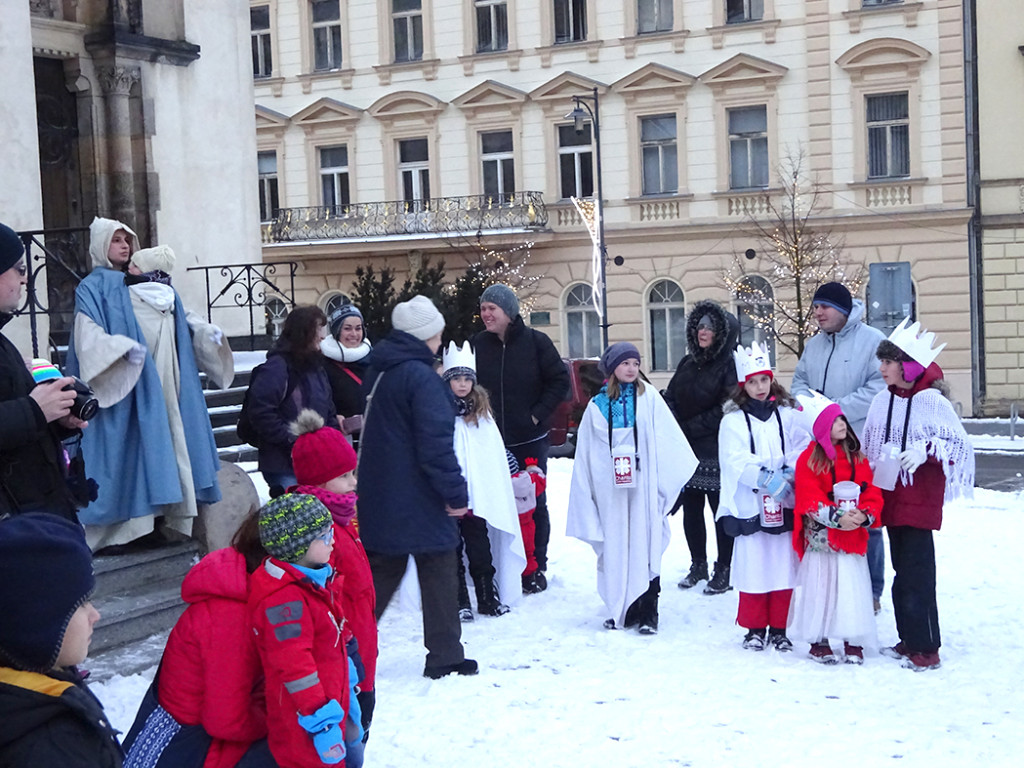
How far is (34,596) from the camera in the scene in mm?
2494

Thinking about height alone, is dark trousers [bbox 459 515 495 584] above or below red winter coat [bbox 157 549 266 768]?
below

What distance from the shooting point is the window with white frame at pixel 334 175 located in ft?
116

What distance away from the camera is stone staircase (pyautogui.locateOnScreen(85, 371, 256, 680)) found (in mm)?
6742

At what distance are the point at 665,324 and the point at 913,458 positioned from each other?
25.1m

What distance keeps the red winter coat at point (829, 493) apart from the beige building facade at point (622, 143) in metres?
22.4

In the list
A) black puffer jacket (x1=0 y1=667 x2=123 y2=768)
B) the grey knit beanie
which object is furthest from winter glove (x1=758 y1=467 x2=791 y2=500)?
black puffer jacket (x1=0 y1=667 x2=123 y2=768)

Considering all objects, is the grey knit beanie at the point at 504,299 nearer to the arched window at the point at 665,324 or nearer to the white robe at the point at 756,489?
the white robe at the point at 756,489

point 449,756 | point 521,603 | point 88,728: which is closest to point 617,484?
point 521,603

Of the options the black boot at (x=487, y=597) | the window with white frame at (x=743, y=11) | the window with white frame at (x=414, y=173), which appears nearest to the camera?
the black boot at (x=487, y=597)

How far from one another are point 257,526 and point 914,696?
12.2 ft

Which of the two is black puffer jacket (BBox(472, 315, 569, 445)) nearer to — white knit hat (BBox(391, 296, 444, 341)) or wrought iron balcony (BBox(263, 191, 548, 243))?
white knit hat (BBox(391, 296, 444, 341))

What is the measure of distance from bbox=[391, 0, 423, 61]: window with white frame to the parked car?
17014 millimetres

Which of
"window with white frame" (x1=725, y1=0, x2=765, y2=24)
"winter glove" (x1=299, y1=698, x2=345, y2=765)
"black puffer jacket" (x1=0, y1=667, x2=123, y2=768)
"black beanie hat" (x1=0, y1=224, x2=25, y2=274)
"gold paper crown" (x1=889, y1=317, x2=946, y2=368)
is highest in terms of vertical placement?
"window with white frame" (x1=725, y1=0, x2=765, y2=24)

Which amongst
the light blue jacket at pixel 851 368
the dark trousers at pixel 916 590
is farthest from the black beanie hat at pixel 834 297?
the dark trousers at pixel 916 590
